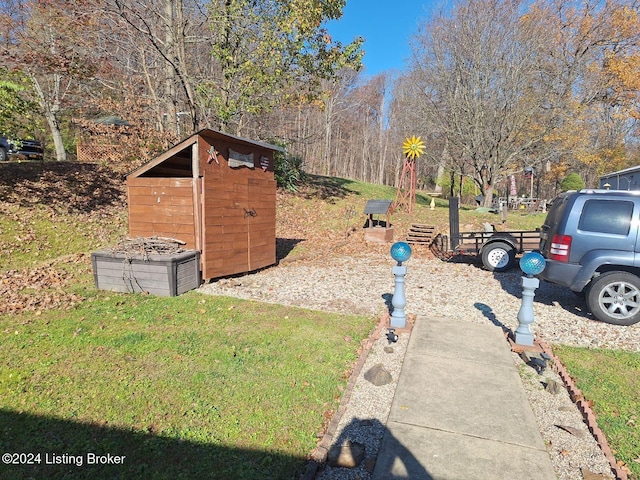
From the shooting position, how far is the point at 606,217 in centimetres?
566

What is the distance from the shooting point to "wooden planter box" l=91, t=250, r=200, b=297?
6438 millimetres

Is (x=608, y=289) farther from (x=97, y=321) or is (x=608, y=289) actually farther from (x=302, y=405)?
(x=97, y=321)

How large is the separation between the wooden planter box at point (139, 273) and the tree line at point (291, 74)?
5.81m

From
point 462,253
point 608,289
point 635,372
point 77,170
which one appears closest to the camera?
point 635,372

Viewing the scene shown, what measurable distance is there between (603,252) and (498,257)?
3.55 meters

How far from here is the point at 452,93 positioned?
56.2ft

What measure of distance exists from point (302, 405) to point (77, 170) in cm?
1475

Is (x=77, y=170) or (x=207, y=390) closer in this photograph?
(x=207, y=390)

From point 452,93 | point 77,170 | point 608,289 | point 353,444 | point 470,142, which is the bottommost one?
point 353,444

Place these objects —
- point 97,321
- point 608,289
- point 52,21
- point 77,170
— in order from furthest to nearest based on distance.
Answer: point 77,170 → point 52,21 → point 608,289 → point 97,321

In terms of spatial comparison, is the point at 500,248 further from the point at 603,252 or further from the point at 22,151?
the point at 22,151

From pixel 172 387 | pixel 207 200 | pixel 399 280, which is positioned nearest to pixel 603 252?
pixel 399 280

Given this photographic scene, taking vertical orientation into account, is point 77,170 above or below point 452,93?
below

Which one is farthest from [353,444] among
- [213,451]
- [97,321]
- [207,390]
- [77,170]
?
[77,170]
